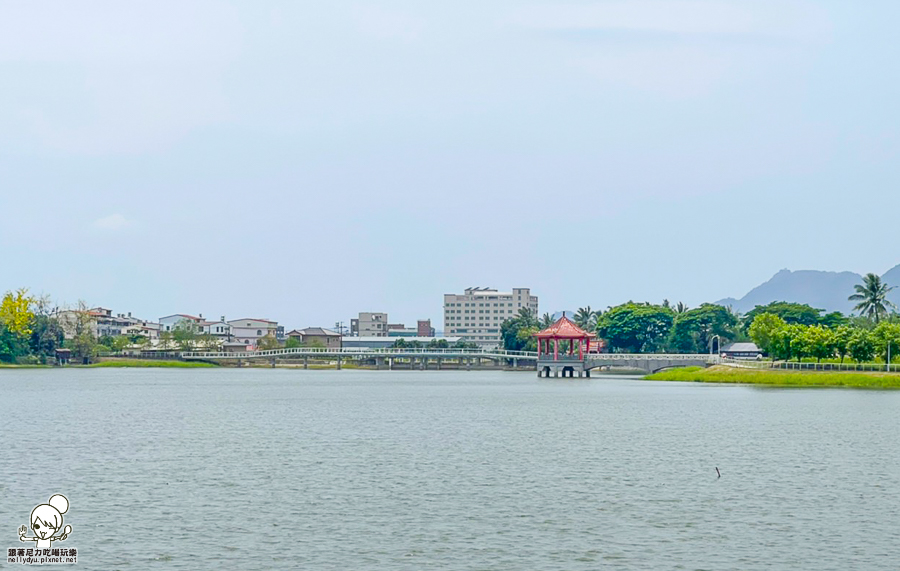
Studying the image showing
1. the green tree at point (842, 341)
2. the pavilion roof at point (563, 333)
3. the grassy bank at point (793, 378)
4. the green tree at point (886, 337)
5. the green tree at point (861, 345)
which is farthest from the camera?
the pavilion roof at point (563, 333)

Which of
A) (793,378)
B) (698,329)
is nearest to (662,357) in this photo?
(698,329)

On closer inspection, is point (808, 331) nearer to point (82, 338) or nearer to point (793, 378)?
point (793, 378)

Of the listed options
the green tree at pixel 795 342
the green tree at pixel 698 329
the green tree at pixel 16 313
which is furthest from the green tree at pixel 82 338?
the green tree at pixel 795 342

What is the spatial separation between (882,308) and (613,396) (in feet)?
206

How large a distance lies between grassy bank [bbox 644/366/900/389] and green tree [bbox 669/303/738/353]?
5369cm

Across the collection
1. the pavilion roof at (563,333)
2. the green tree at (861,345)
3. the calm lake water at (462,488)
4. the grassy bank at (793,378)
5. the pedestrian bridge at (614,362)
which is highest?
the pavilion roof at (563,333)

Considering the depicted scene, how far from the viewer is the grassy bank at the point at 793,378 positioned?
322ft

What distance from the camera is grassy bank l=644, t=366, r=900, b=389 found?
322 feet

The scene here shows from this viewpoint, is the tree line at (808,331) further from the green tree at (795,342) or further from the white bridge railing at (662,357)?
the white bridge railing at (662,357)

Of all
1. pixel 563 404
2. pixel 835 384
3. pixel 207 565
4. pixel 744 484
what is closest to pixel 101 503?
pixel 207 565

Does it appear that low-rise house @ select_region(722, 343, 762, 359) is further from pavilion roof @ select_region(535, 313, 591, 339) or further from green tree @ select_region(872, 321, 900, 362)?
green tree @ select_region(872, 321, 900, 362)

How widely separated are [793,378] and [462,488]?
76.1 meters

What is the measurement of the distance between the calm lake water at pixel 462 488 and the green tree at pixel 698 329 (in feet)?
398

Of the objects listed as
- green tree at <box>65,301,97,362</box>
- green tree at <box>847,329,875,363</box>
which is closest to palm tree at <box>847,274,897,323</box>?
green tree at <box>847,329,875,363</box>
